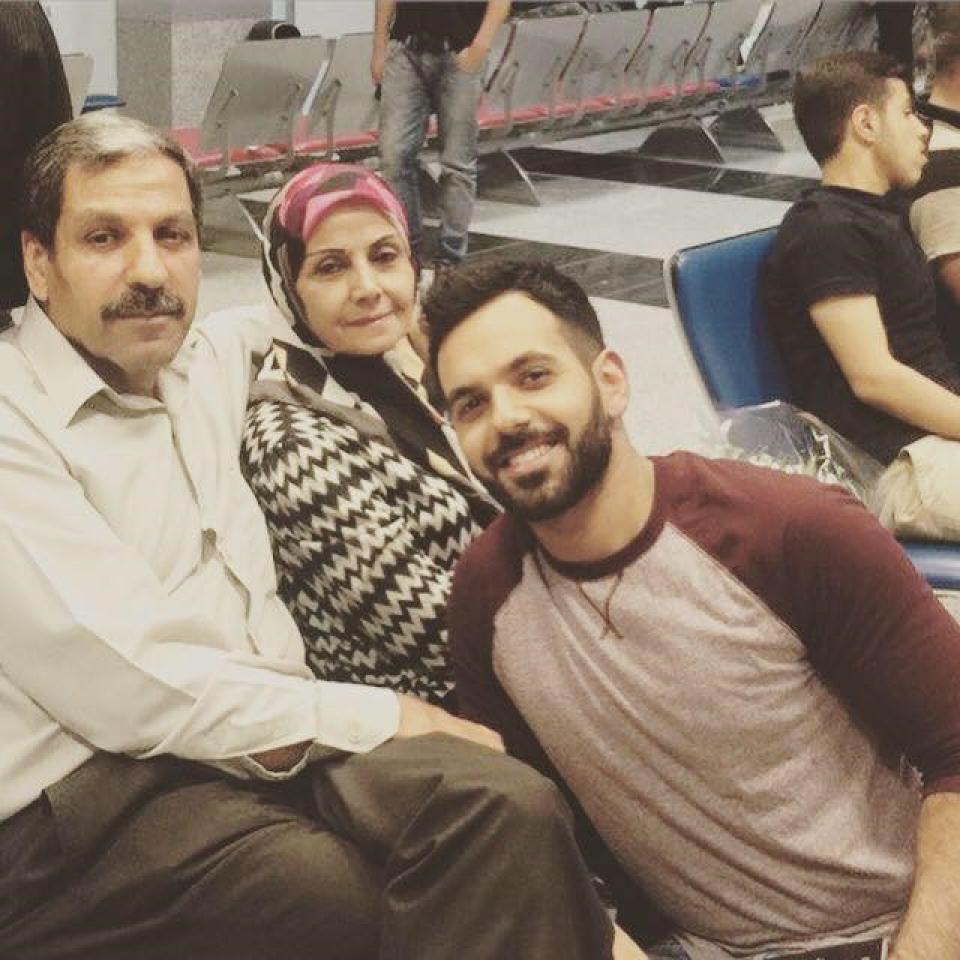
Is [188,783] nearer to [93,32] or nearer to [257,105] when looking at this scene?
[257,105]

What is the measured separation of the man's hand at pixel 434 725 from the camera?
5.32 ft

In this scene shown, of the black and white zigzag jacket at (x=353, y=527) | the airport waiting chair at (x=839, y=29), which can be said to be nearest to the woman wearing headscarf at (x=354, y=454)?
the black and white zigzag jacket at (x=353, y=527)

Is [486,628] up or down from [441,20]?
down

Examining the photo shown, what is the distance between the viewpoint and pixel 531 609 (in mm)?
1589

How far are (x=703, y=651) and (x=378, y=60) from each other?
4.93m

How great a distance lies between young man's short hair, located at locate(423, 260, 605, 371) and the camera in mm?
1604

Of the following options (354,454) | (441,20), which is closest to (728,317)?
(354,454)

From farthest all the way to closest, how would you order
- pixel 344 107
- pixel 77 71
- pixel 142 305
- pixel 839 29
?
pixel 839 29
pixel 344 107
pixel 77 71
pixel 142 305

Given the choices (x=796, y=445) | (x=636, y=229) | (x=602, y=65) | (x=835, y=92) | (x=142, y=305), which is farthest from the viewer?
(x=602, y=65)

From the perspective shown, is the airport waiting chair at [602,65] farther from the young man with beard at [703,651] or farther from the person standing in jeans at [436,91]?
the young man with beard at [703,651]

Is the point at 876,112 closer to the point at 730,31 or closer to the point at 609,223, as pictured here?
the point at 609,223

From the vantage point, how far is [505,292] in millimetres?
1611

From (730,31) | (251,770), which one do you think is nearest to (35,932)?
(251,770)

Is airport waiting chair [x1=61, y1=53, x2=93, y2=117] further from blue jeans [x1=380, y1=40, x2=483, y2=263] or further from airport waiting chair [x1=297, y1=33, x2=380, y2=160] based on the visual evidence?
airport waiting chair [x1=297, y1=33, x2=380, y2=160]
